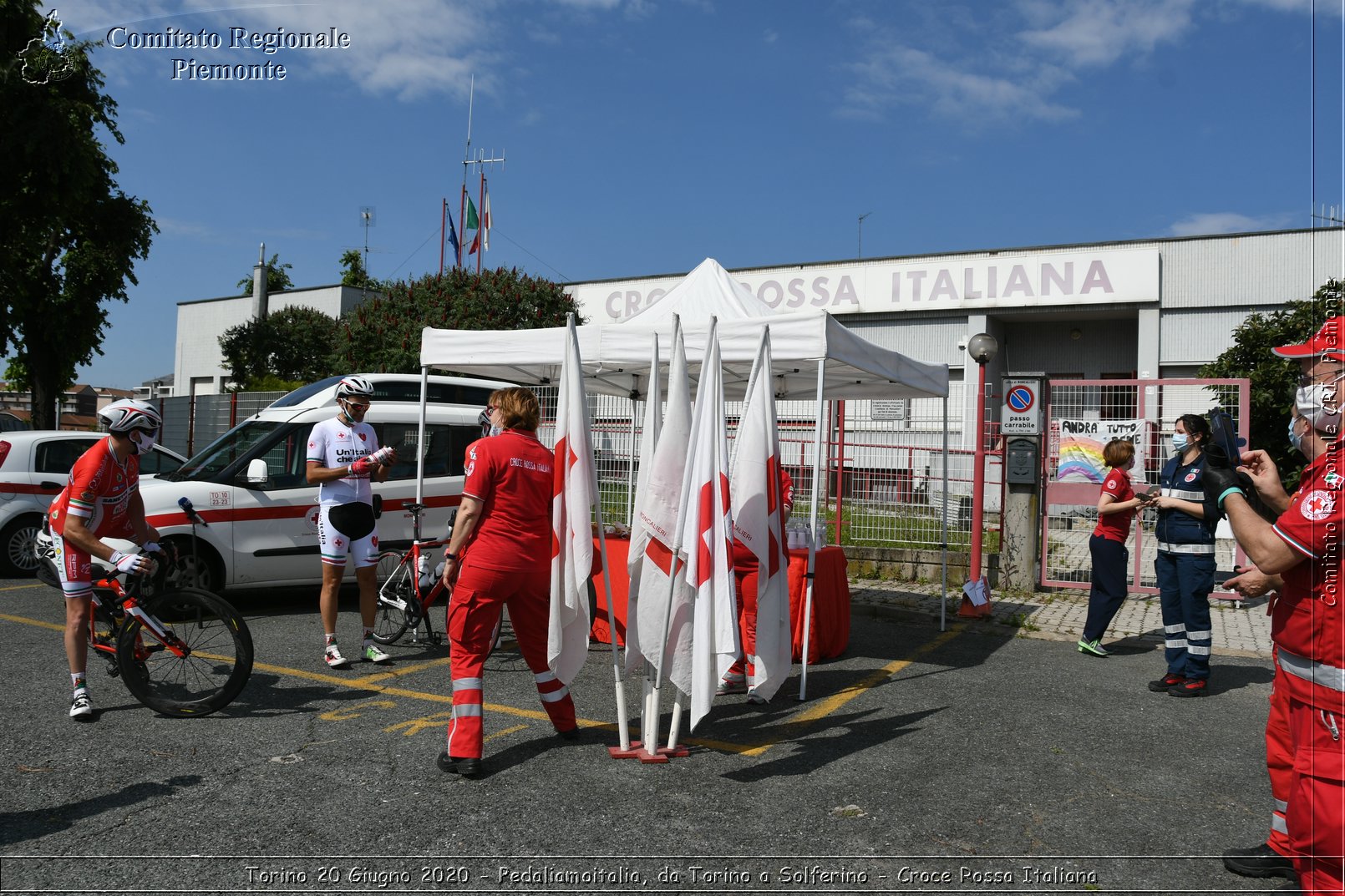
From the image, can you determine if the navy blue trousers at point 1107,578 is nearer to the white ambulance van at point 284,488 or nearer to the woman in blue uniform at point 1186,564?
the woman in blue uniform at point 1186,564

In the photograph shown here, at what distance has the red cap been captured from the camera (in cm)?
333

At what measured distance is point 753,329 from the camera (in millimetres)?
6812

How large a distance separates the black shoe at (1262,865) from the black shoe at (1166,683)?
10.8 ft

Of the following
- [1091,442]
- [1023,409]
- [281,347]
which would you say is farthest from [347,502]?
[281,347]

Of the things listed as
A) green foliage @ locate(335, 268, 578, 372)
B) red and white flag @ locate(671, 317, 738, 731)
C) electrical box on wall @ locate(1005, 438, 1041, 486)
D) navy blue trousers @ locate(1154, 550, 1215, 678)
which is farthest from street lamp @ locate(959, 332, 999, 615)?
green foliage @ locate(335, 268, 578, 372)

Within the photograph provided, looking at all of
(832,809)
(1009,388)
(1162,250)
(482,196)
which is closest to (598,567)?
(832,809)

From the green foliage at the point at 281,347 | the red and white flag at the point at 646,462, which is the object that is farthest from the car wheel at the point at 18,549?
the green foliage at the point at 281,347

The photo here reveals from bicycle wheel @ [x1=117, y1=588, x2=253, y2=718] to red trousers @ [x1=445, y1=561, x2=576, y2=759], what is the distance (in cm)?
153

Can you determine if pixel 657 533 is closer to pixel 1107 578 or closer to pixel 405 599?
pixel 405 599

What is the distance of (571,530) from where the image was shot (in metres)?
5.04

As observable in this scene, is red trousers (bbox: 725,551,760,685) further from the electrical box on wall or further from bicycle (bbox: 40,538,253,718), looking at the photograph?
the electrical box on wall

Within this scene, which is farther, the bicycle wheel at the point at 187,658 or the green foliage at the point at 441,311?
the green foliage at the point at 441,311

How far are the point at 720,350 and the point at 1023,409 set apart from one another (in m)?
6.39

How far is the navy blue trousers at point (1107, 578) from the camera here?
25.9ft
